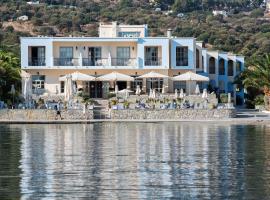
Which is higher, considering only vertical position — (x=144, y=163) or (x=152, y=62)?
(x=152, y=62)

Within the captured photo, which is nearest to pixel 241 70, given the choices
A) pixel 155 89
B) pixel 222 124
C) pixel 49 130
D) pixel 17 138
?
pixel 155 89

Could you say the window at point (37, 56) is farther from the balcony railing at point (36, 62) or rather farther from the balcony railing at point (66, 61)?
the balcony railing at point (66, 61)

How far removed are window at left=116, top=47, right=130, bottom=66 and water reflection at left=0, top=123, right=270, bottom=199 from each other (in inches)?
827

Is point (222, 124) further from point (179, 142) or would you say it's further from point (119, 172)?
point (119, 172)

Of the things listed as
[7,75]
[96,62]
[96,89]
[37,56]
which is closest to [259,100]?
[96,62]

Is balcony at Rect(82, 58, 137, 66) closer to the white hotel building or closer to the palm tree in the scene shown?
the white hotel building

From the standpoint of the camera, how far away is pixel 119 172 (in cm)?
3353

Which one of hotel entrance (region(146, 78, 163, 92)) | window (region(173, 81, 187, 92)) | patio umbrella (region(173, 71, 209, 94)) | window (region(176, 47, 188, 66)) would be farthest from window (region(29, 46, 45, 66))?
patio umbrella (region(173, 71, 209, 94))

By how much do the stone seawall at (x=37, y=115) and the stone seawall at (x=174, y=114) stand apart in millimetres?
2219

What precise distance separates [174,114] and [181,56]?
14.8 meters

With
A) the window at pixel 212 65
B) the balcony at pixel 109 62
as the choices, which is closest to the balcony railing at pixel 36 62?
the balcony at pixel 109 62

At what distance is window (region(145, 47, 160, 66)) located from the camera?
7844 cm

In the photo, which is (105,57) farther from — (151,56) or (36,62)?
(36,62)

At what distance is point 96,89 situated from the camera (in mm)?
76125
